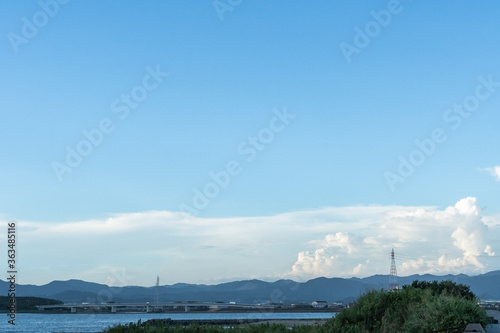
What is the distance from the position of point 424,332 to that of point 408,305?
4.73 meters

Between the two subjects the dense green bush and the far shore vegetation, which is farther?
the far shore vegetation

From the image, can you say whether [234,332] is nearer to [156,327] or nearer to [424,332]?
[156,327]

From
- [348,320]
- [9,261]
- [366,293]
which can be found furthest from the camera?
[9,261]

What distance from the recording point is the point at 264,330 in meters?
31.1

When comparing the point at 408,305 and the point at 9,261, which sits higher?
the point at 9,261

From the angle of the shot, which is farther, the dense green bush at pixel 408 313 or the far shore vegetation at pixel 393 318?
the far shore vegetation at pixel 393 318

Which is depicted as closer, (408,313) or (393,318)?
(408,313)

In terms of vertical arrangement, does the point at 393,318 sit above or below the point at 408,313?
below

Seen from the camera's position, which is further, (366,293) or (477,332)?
(366,293)

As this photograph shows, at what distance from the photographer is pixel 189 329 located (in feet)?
104

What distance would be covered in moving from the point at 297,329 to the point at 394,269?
392ft

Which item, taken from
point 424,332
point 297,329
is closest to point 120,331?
point 297,329

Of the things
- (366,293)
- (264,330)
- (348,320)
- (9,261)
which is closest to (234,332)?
(264,330)

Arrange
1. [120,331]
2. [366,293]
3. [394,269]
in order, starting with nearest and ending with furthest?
[120,331] < [366,293] < [394,269]
